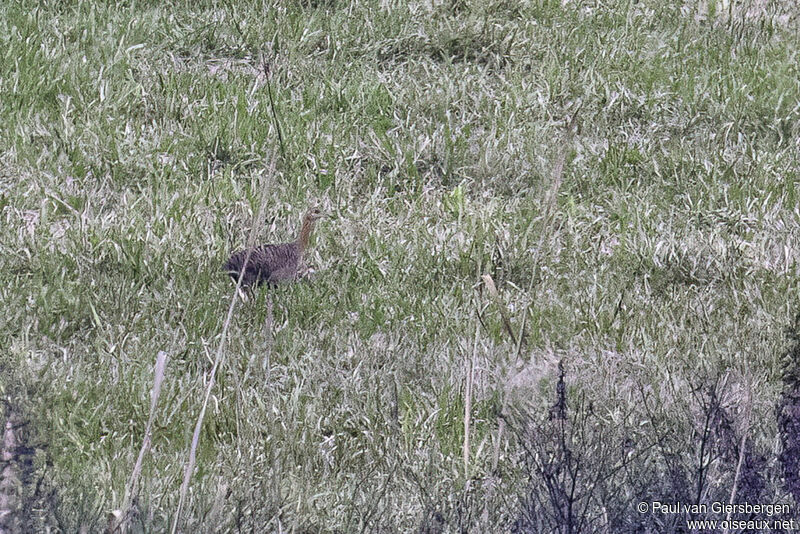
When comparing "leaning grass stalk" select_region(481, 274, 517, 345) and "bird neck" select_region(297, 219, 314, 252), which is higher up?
"leaning grass stalk" select_region(481, 274, 517, 345)

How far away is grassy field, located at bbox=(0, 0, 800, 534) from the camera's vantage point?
3.11 metres

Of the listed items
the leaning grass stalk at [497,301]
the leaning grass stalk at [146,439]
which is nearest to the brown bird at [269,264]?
the leaning grass stalk at [146,439]

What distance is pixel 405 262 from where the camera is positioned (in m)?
4.87

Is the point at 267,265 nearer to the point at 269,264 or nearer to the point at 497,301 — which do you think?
the point at 269,264

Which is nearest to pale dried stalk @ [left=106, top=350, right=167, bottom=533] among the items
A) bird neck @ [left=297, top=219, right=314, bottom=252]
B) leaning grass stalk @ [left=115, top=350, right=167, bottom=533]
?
leaning grass stalk @ [left=115, top=350, right=167, bottom=533]

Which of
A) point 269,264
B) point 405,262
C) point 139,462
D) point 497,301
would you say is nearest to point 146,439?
point 139,462

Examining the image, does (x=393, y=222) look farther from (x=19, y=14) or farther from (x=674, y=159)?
(x=19, y=14)

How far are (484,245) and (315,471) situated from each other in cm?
180

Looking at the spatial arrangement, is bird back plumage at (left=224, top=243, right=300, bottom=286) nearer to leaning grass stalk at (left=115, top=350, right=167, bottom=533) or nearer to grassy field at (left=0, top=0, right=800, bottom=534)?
grassy field at (left=0, top=0, right=800, bottom=534)

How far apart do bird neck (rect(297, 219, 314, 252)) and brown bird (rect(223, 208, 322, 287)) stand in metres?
0.03

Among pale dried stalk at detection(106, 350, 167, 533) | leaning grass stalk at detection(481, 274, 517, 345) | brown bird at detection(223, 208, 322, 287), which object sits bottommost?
brown bird at detection(223, 208, 322, 287)

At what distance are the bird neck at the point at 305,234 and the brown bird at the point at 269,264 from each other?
0.09ft

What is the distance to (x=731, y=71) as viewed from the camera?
6.45 meters

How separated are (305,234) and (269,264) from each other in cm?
33
